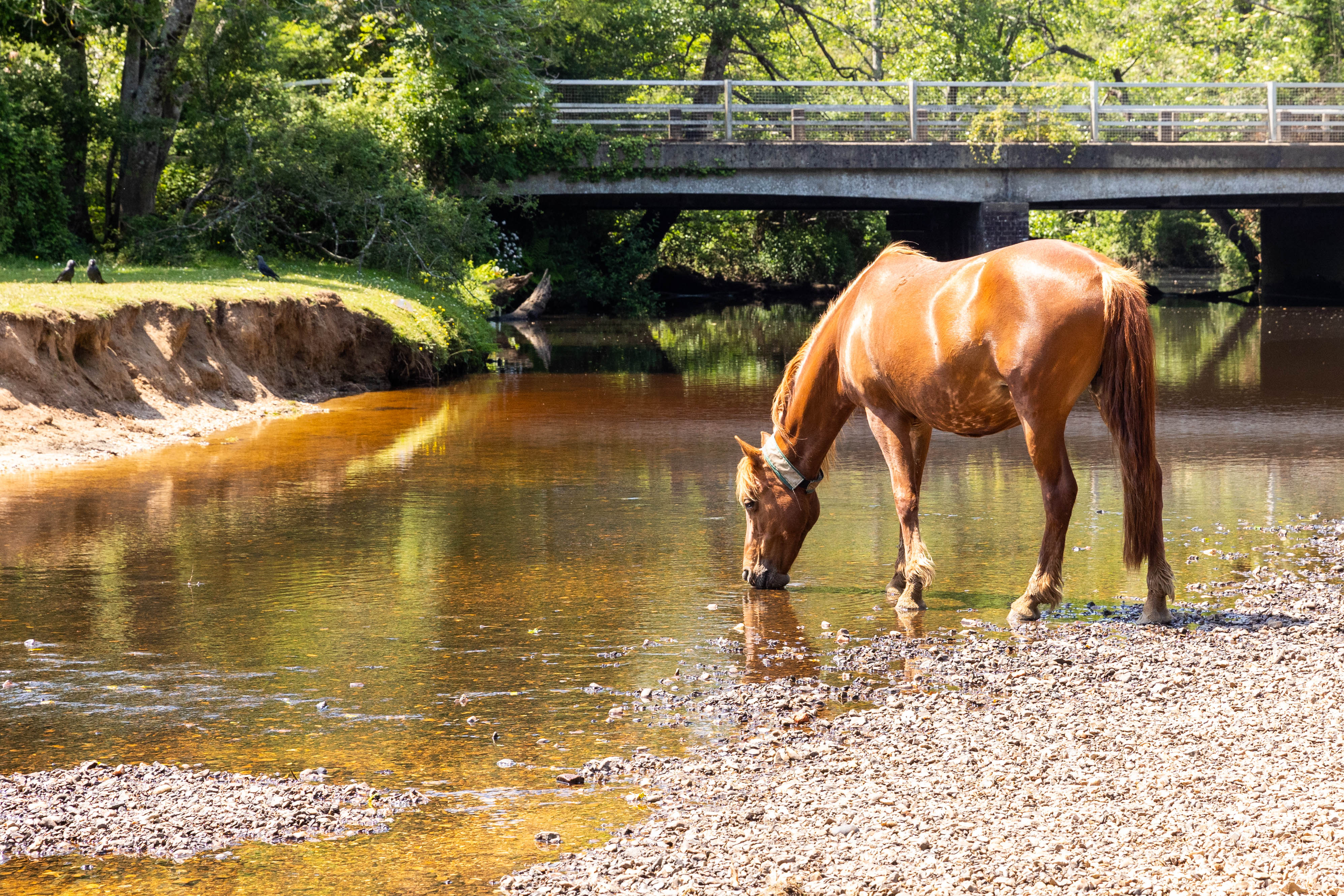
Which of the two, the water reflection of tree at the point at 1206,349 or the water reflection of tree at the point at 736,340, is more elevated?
the water reflection of tree at the point at 736,340

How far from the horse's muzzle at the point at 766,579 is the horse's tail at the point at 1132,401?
74.2 inches

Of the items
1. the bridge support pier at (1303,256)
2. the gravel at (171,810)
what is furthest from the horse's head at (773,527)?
the bridge support pier at (1303,256)

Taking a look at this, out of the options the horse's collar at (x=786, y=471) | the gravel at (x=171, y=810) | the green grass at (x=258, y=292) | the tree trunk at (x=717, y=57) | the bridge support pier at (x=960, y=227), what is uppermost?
the tree trunk at (x=717, y=57)

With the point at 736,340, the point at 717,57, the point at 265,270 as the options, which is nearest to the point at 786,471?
the point at 265,270

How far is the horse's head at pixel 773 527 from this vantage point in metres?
7.40

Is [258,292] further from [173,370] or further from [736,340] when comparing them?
A: [736,340]

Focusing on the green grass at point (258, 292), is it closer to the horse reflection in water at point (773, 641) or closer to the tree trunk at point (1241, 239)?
the horse reflection in water at point (773, 641)

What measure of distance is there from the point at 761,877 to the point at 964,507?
6355 millimetres

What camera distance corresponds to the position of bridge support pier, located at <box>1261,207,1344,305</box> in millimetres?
38594

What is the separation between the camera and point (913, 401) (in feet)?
22.9

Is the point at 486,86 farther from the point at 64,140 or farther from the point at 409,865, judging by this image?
the point at 409,865

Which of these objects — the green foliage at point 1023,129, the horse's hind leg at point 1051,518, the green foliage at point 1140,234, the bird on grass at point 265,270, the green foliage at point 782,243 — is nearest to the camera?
the horse's hind leg at point 1051,518

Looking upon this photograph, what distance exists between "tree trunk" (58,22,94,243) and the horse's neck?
62.2ft

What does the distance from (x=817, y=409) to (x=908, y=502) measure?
2.73 feet
